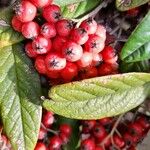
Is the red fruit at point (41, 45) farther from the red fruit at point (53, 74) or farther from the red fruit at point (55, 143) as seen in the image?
the red fruit at point (55, 143)

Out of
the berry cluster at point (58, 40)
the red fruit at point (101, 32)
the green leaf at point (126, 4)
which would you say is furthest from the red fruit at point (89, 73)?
A: the green leaf at point (126, 4)

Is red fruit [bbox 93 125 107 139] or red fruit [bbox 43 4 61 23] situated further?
red fruit [bbox 93 125 107 139]

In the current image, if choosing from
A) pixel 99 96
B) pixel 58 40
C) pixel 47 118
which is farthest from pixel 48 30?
pixel 47 118

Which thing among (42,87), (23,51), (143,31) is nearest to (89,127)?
(42,87)

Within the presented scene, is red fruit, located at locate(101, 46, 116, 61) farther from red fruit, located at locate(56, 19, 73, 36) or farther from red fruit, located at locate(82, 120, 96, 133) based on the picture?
red fruit, located at locate(82, 120, 96, 133)

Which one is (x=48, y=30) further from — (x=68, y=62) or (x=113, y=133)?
(x=113, y=133)

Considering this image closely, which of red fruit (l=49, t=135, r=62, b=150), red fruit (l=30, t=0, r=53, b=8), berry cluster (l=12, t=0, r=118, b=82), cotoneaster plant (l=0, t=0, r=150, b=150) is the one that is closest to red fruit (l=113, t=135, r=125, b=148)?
red fruit (l=49, t=135, r=62, b=150)
